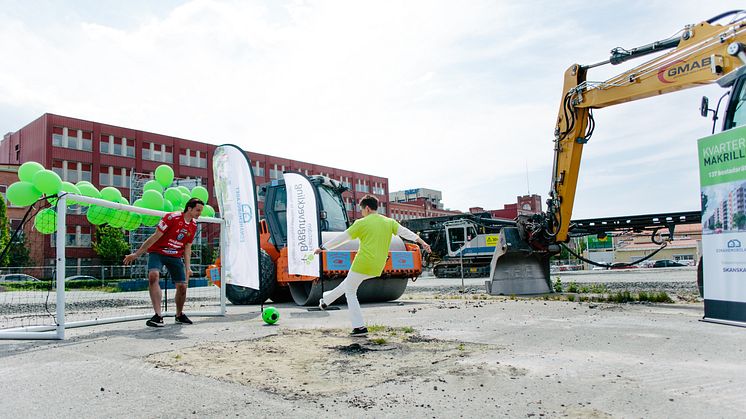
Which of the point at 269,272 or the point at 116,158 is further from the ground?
the point at 116,158

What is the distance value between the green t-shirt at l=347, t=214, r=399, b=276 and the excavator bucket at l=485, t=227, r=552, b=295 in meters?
7.19

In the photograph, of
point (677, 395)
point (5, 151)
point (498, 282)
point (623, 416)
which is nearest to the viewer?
point (623, 416)

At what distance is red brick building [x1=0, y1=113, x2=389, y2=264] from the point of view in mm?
49406

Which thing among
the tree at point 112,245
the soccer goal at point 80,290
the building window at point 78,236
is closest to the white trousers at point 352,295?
the soccer goal at point 80,290

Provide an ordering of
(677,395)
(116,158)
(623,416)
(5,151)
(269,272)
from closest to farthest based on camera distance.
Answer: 1. (623,416)
2. (677,395)
3. (269,272)
4. (116,158)
5. (5,151)

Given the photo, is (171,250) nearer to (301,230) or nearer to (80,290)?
(301,230)

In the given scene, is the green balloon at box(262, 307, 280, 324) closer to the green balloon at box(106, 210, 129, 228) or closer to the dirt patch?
the dirt patch

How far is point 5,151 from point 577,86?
214ft

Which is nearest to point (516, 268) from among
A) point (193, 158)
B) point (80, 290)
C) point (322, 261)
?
point (322, 261)

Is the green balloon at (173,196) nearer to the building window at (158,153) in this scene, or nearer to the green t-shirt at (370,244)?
the green t-shirt at (370,244)

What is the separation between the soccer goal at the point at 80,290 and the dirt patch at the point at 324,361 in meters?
2.69

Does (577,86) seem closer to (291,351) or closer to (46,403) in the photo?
(291,351)

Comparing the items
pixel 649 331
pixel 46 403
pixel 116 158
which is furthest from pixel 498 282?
pixel 116 158

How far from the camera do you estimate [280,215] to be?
12.1 m
